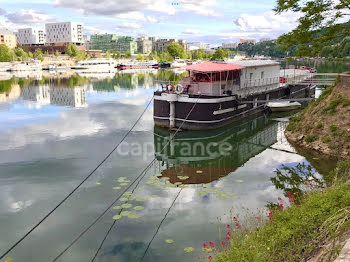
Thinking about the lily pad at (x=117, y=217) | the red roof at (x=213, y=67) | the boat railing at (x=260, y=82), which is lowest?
the lily pad at (x=117, y=217)

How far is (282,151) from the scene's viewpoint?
2461 centimetres

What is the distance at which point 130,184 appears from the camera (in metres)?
18.1

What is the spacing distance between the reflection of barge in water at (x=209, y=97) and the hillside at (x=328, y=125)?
252 inches

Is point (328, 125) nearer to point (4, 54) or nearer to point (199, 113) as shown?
point (199, 113)

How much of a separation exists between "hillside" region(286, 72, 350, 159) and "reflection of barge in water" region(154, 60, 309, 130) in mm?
6413

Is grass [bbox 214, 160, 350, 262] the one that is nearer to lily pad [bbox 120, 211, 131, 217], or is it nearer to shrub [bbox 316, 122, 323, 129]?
lily pad [bbox 120, 211, 131, 217]

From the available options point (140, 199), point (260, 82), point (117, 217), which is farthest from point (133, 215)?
point (260, 82)

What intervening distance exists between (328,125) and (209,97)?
10.3 meters

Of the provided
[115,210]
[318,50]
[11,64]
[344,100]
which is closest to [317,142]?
[344,100]

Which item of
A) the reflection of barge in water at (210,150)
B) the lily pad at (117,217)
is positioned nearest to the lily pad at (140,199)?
the lily pad at (117,217)

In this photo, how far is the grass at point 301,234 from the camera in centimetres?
842

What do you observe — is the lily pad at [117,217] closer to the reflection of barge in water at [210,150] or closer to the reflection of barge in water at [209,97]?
the reflection of barge in water at [210,150]

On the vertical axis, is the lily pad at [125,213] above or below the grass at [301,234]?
below

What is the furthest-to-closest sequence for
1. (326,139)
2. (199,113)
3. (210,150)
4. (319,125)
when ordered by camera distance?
(199,113) < (210,150) < (319,125) < (326,139)
